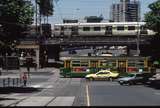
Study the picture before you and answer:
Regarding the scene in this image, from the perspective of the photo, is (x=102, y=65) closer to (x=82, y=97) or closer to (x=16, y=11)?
(x=16, y=11)

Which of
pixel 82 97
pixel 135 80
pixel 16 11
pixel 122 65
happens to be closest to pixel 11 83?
pixel 135 80

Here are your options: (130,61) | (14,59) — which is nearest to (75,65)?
(130,61)

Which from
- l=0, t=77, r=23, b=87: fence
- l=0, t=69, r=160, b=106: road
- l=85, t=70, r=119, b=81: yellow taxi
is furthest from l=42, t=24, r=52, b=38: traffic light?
l=0, t=69, r=160, b=106: road

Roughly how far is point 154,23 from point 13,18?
44350mm

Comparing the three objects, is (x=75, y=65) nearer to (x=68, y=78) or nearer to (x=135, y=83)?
(x=68, y=78)

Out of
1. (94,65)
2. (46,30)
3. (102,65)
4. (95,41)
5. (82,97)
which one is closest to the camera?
(82,97)

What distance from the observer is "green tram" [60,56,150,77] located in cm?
7694

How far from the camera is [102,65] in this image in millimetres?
77062

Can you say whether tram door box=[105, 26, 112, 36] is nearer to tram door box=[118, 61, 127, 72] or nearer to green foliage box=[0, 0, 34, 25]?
tram door box=[118, 61, 127, 72]

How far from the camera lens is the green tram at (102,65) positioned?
76.9m

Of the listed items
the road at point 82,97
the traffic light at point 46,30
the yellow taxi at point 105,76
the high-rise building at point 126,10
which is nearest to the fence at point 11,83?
the road at point 82,97

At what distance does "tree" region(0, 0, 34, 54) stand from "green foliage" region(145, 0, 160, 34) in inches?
1382

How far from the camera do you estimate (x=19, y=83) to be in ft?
207

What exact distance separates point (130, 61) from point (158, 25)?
35.5ft
